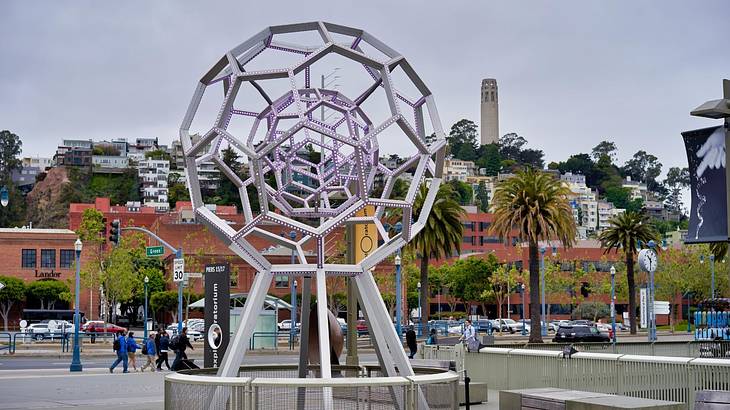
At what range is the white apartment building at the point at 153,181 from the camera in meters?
180

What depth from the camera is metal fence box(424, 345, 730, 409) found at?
18.7m

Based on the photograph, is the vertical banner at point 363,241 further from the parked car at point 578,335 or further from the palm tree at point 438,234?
the palm tree at point 438,234

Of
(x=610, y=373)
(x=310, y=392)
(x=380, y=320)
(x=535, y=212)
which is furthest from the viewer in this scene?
(x=535, y=212)

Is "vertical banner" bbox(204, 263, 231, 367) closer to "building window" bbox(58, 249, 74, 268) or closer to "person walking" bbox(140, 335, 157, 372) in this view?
"person walking" bbox(140, 335, 157, 372)

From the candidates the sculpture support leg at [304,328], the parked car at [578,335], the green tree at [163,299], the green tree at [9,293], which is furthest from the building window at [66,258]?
the sculpture support leg at [304,328]

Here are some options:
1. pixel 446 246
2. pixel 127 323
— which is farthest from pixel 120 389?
pixel 127 323

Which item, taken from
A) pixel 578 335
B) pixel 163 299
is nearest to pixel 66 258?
pixel 163 299

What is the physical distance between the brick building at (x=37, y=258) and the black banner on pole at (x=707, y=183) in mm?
80364

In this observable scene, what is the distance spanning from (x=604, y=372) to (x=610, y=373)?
16cm

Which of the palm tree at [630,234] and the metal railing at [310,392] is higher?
the palm tree at [630,234]

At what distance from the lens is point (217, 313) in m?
24.6

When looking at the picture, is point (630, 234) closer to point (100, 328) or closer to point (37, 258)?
point (100, 328)

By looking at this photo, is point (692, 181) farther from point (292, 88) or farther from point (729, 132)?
point (292, 88)

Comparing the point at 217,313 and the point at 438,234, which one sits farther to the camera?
the point at 438,234
